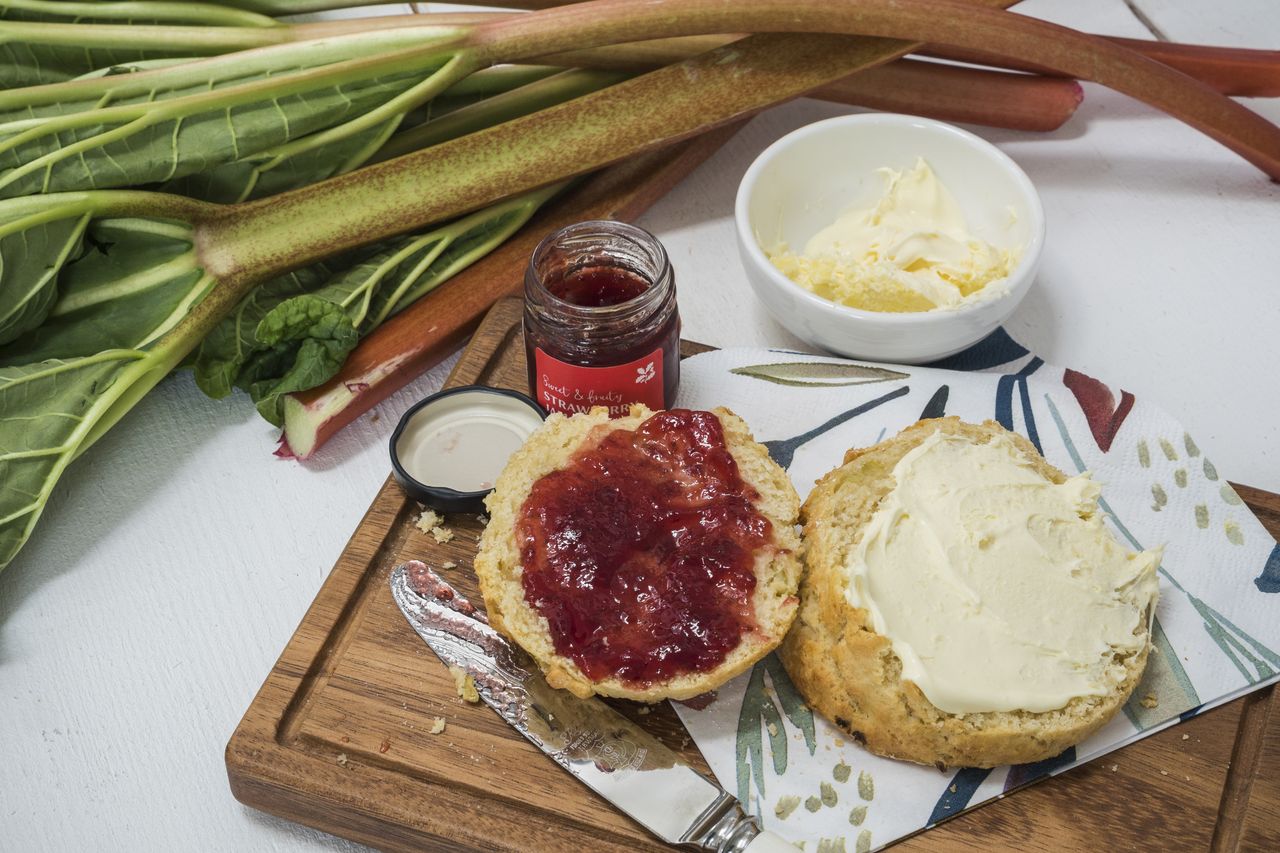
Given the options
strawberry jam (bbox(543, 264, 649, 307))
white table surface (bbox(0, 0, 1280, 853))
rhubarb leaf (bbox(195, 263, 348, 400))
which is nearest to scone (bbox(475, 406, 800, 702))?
strawberry jam (bbox(543, 264, 649, 307))

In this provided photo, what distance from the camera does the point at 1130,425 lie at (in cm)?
324

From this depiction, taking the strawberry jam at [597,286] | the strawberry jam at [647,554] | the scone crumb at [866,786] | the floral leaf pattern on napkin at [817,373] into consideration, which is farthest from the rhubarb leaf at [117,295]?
the scone crumb at [866,786]

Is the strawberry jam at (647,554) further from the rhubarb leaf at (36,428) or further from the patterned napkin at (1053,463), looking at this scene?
the rhubarb leaf at (36,428)

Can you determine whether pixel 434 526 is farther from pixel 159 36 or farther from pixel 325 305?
pixel 159 36

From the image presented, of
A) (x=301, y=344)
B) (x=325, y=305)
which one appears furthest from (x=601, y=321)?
(x=301, y=344)

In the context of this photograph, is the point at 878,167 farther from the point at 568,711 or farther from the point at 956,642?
the point at 568,711

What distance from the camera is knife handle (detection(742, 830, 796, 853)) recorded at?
2.40 meters

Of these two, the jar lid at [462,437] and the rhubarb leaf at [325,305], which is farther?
the rhubarb leaf at [325,305]

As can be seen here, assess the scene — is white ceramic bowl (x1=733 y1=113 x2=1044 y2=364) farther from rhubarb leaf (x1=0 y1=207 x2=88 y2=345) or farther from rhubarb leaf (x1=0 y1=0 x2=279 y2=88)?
rhubarb leaf (x1=0 y1=207 x2=88 y2=345)

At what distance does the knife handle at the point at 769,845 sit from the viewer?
2.40 m

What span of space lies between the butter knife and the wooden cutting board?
0.06 meters

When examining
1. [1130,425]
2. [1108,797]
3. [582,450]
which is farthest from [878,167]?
[1108,797]

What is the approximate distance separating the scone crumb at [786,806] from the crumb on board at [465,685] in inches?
29.9

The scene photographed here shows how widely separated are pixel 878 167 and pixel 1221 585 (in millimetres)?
1767
